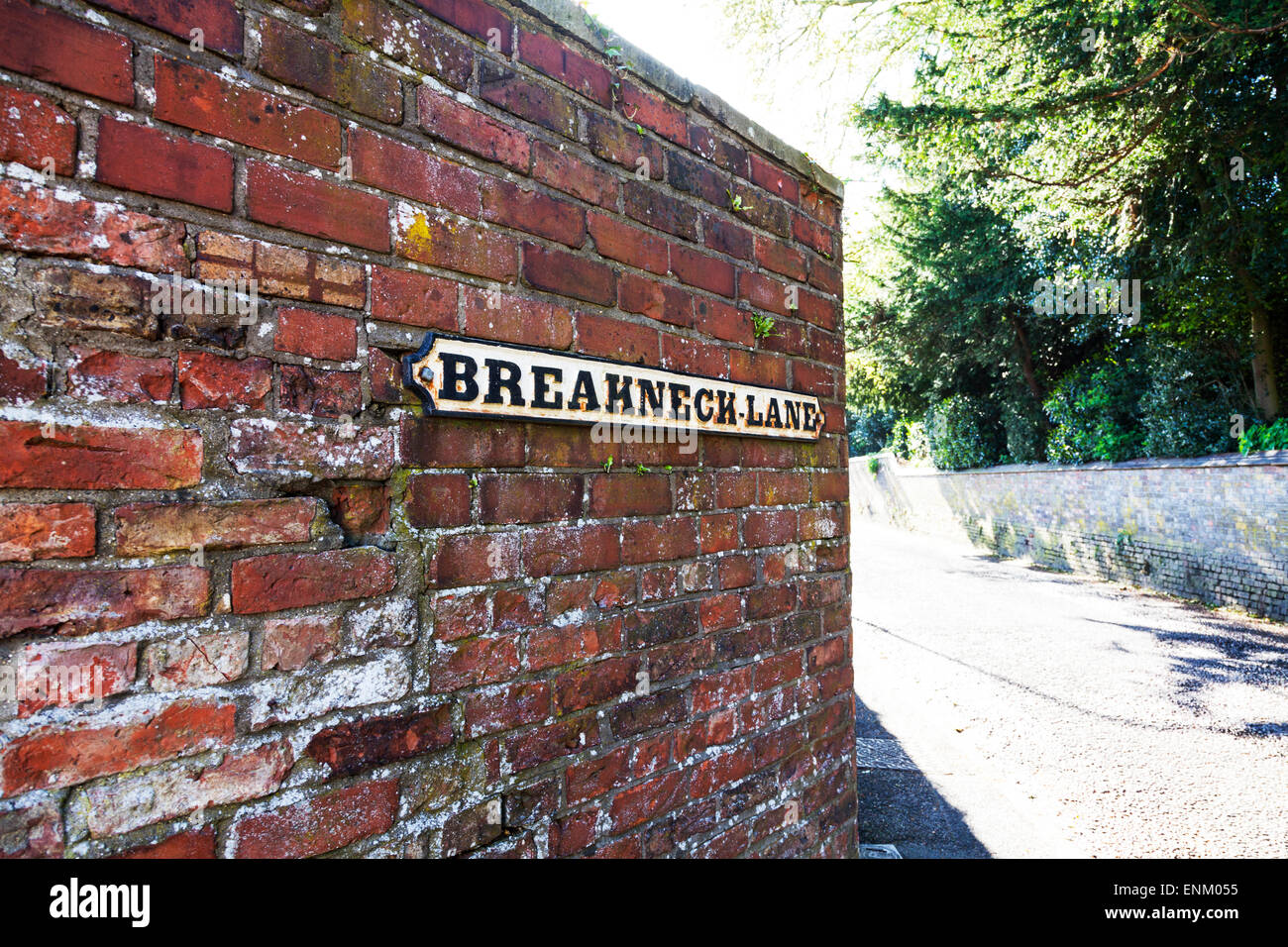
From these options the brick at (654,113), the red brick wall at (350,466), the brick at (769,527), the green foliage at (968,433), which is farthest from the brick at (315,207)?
the green foliage at (968,433)

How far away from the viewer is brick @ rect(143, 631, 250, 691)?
3.10ft

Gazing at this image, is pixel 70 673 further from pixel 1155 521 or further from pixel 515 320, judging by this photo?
pixel 1155 521

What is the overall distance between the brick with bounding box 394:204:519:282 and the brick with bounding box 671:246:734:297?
479mm

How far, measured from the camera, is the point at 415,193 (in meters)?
1.21

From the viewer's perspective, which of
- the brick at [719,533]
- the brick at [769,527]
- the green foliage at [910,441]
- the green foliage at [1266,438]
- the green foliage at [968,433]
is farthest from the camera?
the green foliage at [910,441]

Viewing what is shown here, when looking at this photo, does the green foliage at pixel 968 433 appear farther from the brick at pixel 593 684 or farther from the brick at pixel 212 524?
the brick at pixel 212 524

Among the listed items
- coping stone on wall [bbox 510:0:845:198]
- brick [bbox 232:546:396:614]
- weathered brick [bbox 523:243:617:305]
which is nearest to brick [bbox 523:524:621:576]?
brick [bbox 232:546:396:614]

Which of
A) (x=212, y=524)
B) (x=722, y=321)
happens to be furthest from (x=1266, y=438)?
(x=212, y=524)

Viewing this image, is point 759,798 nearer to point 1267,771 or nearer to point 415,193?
point 415,193

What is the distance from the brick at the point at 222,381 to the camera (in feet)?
3.21

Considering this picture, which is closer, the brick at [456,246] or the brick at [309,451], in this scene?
the brick at [309,451]

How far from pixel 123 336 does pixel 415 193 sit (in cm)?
52
